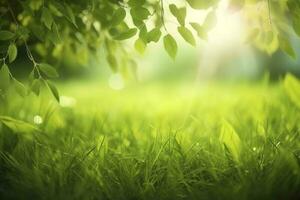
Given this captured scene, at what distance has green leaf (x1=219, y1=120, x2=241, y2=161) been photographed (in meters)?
2.15

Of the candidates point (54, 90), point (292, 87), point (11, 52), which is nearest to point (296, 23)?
point (54, 90)

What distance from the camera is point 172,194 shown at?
1.94 meters

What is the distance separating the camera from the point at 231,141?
2.21m

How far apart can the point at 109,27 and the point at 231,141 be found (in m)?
0.85

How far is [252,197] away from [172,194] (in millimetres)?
293

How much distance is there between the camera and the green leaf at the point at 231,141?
215 centimetres

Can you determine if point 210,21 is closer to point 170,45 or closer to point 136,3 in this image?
point 170,45

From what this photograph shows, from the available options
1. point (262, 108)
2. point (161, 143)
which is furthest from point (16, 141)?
point (262, 108)

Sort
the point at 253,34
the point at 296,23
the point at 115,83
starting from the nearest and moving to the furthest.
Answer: the point at 296,23, the point at 253,34, the point at 115,83

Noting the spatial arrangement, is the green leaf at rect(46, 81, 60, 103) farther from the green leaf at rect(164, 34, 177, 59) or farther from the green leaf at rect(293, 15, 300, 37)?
the green leaf at rect(293, 15, 300, 37)

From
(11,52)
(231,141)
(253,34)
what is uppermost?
(253,34)

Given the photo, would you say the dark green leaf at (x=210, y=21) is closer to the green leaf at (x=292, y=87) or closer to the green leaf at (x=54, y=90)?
the green leaf at (x=54, y=90)

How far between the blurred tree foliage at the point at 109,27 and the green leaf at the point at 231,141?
0.41 m

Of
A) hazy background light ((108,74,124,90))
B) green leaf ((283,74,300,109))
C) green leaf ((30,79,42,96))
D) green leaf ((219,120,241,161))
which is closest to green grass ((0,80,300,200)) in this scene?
green leaf ((219,120,241,161))
